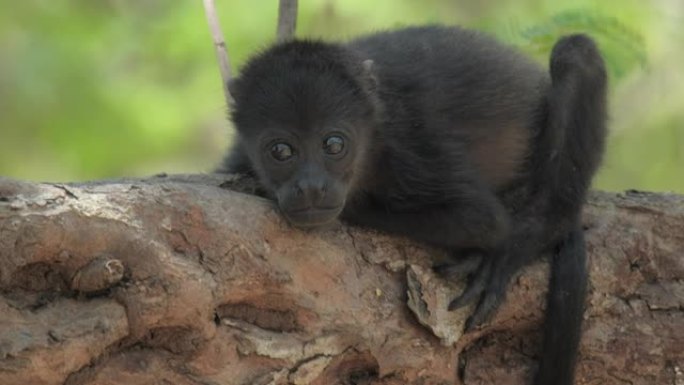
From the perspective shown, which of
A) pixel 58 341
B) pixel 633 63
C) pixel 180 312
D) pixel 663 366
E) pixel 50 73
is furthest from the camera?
pixel 50 73

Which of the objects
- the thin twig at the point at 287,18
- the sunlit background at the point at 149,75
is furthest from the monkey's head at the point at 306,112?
the sunlit background at the point at 149,75

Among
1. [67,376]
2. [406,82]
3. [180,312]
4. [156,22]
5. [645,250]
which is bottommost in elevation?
[67,376]

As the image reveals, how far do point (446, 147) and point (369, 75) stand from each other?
0.51 meters

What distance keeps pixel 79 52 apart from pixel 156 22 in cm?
75

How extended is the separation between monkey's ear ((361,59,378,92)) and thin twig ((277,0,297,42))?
22.2 inches

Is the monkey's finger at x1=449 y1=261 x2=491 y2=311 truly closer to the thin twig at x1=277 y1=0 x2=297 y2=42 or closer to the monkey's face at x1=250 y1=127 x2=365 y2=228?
the monkey's face at x1=250 y1=127 x2=365 y2=228

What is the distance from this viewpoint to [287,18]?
223 inches

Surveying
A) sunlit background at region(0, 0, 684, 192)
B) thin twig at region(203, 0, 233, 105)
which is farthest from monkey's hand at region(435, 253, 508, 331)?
sunlit background at region(0, 0, 684, 192)

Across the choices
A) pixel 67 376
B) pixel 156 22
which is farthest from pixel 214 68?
pixel 67 376

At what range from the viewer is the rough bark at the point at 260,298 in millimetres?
3662

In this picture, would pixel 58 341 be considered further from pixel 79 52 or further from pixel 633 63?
pixel 79 52

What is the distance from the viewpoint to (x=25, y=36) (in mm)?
8570

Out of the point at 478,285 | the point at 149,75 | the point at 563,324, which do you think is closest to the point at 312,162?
the point at 478,285

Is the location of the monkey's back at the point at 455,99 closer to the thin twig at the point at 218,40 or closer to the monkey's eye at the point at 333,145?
the monkey's eye at the point at 333,145
